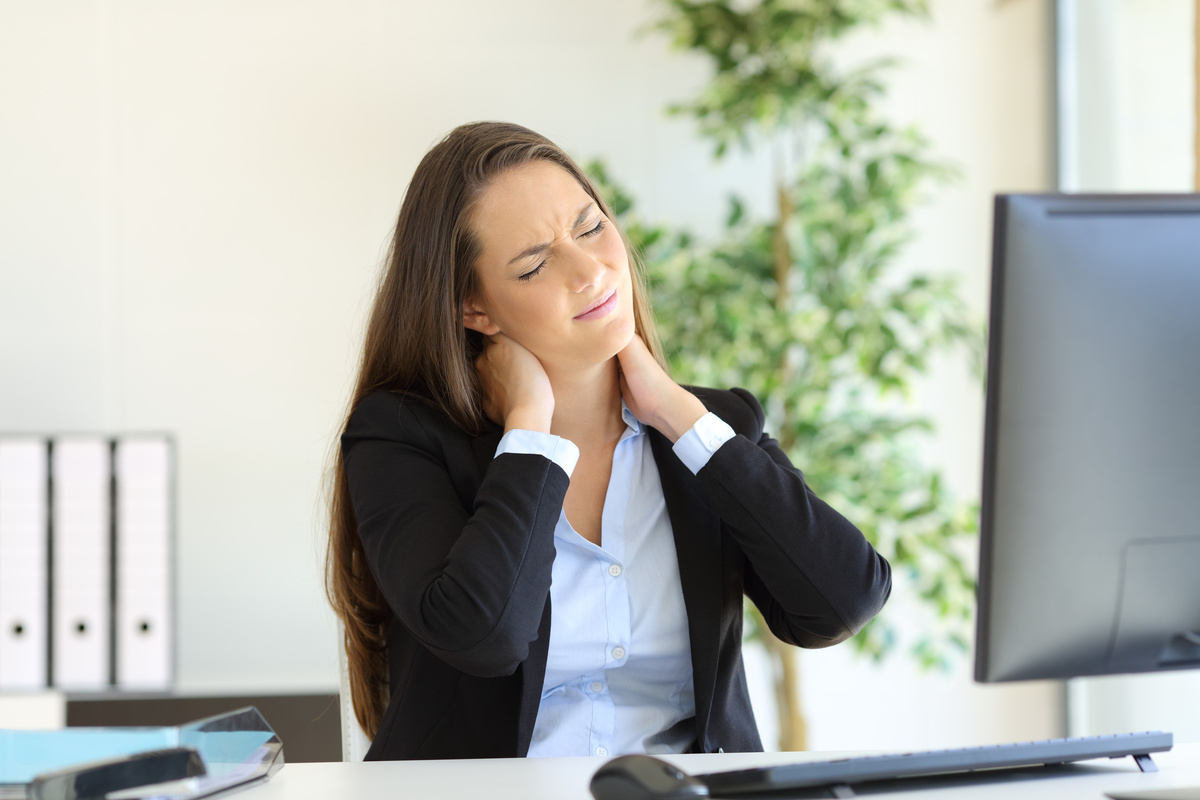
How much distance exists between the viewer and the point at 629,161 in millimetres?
2943

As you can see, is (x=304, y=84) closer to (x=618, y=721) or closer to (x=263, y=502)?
(x=263, y=502)

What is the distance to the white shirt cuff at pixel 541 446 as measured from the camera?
124cm

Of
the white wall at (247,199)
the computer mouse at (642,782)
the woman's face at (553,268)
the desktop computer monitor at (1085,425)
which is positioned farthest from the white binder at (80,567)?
the desktop computer monitor at (1085,425)

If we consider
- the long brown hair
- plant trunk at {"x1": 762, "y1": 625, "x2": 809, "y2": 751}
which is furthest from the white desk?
plant trunk at {"x1": 762, "y1": 625, "x2": 809, "y2": 751}

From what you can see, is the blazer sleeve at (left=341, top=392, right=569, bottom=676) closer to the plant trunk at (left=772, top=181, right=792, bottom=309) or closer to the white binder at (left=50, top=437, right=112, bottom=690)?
the white binder at (left=50, top=437, right=112, bottom=690)

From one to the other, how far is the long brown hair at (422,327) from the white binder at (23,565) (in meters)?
1.11

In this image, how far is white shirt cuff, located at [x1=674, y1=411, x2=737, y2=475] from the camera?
1256 millimetres

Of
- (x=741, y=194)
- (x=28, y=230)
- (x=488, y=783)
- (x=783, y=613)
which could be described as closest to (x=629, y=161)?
(x=741, y=194)

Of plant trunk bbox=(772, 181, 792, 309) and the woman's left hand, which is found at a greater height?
plant trunk bbox=(772, 181, 792, 309)

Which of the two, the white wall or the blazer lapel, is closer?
the blazer lapel

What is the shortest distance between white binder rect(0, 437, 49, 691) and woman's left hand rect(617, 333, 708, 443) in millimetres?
1462

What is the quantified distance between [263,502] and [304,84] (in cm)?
114

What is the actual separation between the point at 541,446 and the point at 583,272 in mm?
237

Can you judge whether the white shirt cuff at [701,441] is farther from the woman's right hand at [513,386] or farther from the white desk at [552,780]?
the white desk at [552,780]
